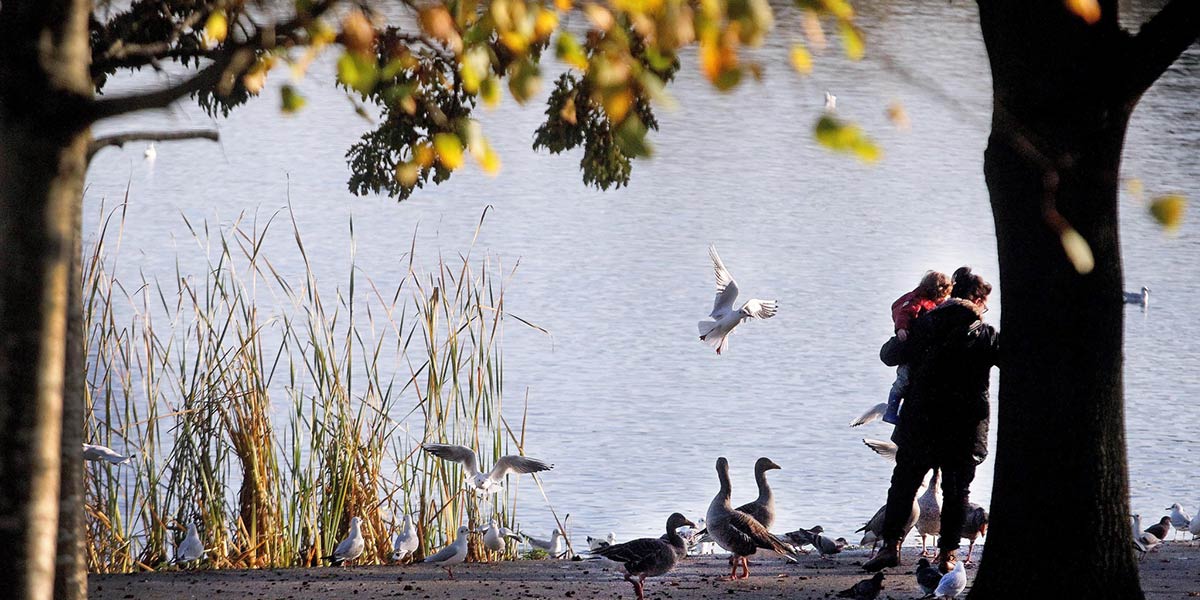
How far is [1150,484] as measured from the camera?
45.4 feet

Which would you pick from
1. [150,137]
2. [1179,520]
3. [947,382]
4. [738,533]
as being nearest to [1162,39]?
[947,382]

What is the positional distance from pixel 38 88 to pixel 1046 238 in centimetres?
400

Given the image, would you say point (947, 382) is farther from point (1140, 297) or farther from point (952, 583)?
point (1140, 297)

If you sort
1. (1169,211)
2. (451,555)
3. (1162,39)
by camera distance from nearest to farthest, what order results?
(1169,211)
(1162,39)
(451,555)

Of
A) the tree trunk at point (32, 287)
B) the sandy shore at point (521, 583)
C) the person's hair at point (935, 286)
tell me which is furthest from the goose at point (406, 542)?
the tree trunk at point (32, 287)

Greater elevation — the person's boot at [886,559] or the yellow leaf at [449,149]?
the yellow leaf at [449,149]

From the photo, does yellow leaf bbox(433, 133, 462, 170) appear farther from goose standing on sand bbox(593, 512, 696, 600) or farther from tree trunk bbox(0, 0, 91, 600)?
goose standing on sand bbox(593, 512, 696, 600)

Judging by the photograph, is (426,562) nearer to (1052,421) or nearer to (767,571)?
(767,571)

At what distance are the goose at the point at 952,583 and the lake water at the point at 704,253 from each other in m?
2.18

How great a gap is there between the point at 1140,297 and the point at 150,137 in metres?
16.9

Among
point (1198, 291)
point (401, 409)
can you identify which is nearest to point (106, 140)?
point (401, 409)

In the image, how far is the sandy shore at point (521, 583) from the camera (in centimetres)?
775

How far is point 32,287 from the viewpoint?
4207 mm

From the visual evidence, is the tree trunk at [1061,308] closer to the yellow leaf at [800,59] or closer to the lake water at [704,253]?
the lake water at [704,253]
